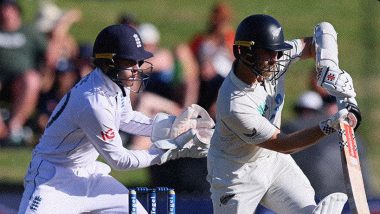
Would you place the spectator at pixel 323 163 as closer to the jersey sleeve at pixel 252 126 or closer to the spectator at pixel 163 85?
the spectator at pixel 163 85

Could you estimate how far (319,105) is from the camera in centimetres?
1277

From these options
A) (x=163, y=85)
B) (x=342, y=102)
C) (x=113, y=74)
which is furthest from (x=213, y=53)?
(x=342, y=102)

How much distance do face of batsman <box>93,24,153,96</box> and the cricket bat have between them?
148 centimetres

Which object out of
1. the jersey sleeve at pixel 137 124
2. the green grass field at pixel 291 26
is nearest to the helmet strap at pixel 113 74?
the jersey sleeve at pixel 137 124

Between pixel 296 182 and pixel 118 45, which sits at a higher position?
pixel 118 45

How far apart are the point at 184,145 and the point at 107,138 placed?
1.96 ft

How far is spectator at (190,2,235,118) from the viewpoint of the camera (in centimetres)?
1305

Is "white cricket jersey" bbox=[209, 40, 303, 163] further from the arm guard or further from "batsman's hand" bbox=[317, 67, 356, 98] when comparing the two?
"batsman's hand" bbox=[317, 67, 356, 98]

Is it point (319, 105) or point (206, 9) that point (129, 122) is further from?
point (206, 9)

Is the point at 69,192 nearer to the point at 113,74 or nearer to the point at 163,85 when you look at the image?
the point at 113,74

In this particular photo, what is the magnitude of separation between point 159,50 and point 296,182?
5.36m

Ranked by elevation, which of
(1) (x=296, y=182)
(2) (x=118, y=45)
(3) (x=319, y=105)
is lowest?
(3) (x=319, y=105)

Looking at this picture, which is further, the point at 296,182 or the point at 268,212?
the point at 268,212

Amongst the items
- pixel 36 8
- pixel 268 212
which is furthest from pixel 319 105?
pixel 36 8
